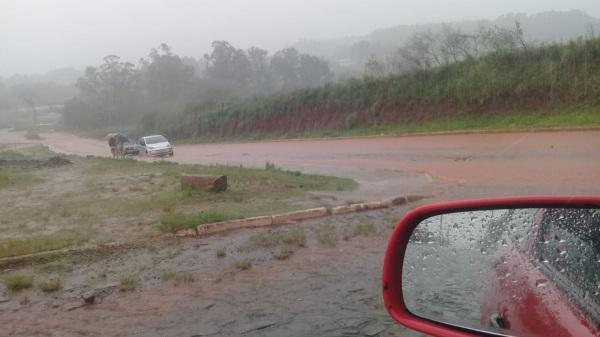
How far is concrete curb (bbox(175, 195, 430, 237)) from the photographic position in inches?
372

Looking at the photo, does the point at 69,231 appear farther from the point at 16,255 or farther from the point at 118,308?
the point at 118,308

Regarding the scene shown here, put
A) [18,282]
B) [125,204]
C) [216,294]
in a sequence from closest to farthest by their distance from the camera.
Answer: [216,294], [18,282], [125,204]

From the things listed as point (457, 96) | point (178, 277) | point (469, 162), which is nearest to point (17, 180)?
point (469, 162)

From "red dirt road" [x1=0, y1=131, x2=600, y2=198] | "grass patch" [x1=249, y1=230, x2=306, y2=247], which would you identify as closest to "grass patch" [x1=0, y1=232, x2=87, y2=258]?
"grass patch" [x1=249, y1=230, x2=306, y2=247]

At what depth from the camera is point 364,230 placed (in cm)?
895

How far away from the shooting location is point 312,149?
3092cm

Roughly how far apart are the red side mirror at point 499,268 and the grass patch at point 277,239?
5685 mm

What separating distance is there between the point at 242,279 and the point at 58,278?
79.7 inches

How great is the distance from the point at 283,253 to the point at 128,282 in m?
1.87

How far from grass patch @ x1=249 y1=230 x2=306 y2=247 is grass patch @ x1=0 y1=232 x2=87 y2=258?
2.46 metres

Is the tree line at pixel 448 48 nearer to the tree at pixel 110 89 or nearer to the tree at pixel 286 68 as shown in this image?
the tree at pixel 286 68

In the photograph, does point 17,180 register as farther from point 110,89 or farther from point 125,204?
point 110,89

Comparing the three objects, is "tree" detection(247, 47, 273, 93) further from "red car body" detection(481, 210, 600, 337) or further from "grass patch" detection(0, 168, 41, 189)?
"red car body" detection(481, 210, 600, 337)

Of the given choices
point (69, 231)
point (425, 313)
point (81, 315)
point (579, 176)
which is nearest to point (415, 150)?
point (579, 176)
